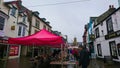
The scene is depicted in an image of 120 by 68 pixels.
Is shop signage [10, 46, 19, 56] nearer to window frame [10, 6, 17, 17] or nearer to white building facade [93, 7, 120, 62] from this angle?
window frame [10, 6, 17, 17]

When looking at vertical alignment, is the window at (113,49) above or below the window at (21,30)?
below

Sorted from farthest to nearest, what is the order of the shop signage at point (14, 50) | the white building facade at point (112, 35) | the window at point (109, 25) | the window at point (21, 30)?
1. the window at point (21, 30)
2. the shop signage at point (14, 50)
3. the window at point (109, 25)
4. the white building facade at point (112, 35)

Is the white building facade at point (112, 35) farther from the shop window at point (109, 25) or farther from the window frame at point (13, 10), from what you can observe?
the window frame at point (13, 10)

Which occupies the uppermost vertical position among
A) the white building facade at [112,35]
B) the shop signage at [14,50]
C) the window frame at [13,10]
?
the window frame at [13,10]

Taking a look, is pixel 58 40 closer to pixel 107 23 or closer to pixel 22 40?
pixel 22 40

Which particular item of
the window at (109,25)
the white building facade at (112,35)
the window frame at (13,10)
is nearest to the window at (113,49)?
the white building facade at (112,35)

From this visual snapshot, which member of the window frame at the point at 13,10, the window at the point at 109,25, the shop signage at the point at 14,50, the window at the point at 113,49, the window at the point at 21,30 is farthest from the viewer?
the window at the point at 21,30

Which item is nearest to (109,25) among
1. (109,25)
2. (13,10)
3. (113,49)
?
(109,25)

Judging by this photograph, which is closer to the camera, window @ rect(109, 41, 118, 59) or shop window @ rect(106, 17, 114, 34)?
window @ rect(109, 41, 118, 59)

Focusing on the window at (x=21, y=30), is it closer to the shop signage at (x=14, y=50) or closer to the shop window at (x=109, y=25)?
the shop signage at (x=14, y=50)

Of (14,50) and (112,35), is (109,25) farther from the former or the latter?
(14,50)

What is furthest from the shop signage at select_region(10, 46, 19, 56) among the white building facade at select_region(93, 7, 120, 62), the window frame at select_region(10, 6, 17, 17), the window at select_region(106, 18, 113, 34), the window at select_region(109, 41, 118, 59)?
the window at select_region(106, 18, 113, 34)

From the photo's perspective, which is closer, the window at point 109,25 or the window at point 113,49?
the window at point 113,49

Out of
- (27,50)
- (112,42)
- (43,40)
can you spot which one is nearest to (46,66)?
(43,40)
